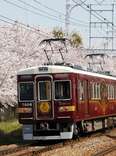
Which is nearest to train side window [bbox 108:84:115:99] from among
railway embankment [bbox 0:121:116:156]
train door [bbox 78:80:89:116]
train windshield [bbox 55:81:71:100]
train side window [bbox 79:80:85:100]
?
railway embankment [bbox 0:121:116:156]

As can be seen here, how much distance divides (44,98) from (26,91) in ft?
2.37

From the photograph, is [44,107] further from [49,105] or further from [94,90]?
[94,90]

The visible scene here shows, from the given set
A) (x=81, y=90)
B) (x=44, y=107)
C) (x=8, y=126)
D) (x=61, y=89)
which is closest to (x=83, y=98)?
(x=81, y=90)

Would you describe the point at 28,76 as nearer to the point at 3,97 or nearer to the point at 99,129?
the point at 99,129

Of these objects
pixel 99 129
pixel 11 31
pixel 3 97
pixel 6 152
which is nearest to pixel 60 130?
pixel 6 152

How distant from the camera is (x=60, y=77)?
20469 millimetres

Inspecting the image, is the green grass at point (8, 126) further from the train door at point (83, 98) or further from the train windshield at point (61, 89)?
the train windshield at point (61, 89)

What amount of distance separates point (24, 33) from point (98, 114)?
1448 centimetres

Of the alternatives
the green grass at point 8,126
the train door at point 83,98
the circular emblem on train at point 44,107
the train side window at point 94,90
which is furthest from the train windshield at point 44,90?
the green grass at point 8,126

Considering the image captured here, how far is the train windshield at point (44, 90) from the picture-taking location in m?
20.5

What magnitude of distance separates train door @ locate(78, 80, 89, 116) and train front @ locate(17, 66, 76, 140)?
0.77 metres

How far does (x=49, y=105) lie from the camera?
20.5 meters

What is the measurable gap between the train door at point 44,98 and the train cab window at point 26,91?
23 cm

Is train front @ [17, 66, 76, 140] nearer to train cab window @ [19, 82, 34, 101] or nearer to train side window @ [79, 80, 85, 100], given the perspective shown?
train cab window @ [19, 82, 34, 101]
